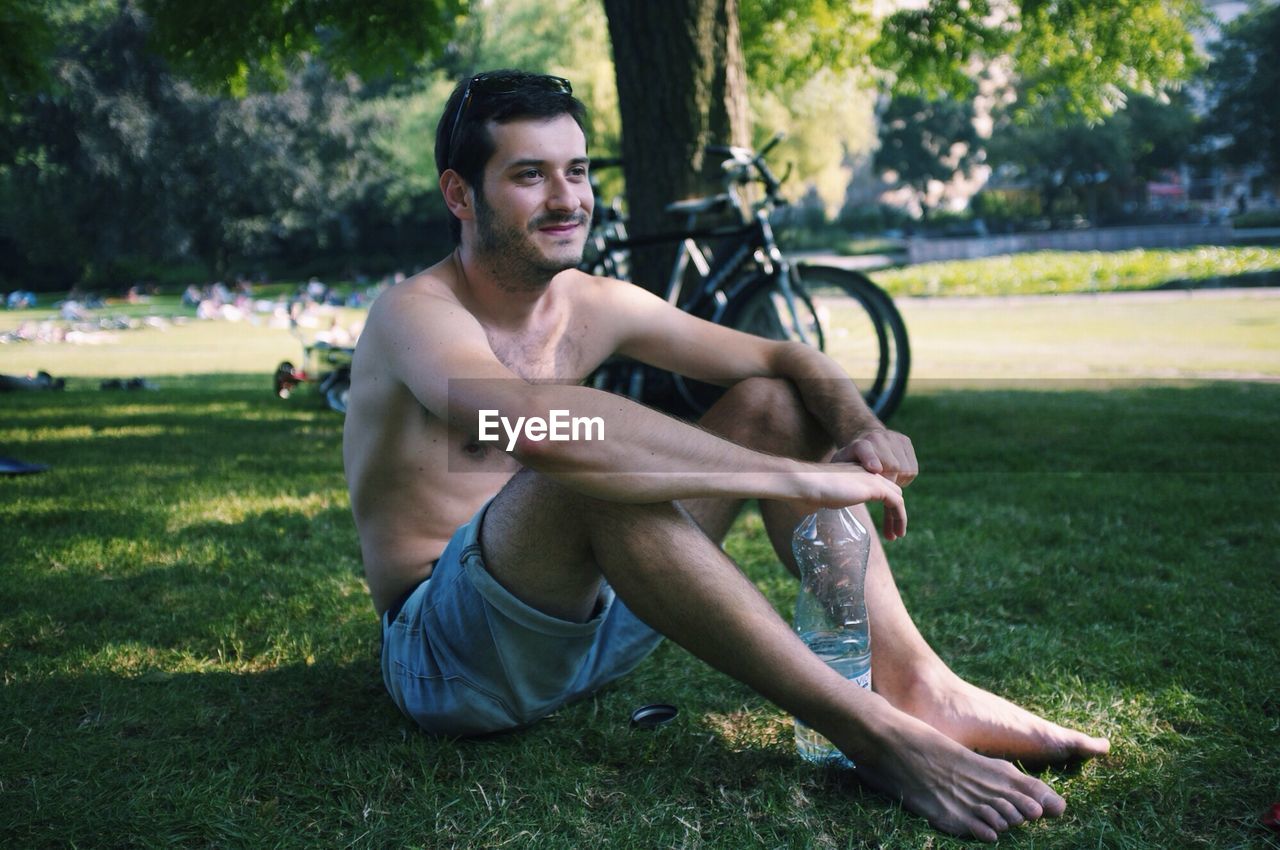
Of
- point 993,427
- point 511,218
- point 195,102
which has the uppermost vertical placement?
point 195,102

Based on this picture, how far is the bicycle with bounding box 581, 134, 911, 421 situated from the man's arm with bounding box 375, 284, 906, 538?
3.93 metres

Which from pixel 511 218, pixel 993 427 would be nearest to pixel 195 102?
pixel 993 427

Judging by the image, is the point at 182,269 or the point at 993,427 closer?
the point at 993,427

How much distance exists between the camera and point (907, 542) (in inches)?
163

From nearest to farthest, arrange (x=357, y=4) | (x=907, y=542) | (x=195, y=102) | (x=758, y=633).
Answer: (x=758, y=633) < (x=907, y=542) < (x=357, y=4) < (x=195, y=102)

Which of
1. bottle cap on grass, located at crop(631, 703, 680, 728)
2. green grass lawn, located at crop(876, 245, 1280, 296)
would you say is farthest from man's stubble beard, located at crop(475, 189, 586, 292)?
green grass lawn, located at crop(876, 245, 1280, 296)

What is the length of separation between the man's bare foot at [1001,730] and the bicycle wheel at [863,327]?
4.19 meters

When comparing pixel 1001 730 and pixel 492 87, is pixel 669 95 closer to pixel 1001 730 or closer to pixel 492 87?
pixel 492 87

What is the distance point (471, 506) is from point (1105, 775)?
151 centimetres

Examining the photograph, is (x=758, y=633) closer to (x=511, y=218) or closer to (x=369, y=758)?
(x=369, y=758)

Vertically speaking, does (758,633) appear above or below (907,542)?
above

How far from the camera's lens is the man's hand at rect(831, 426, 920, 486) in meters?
2.36

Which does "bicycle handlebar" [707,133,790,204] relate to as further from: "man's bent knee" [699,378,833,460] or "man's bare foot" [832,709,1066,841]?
"man's bare foot" [832,709,1066,841]

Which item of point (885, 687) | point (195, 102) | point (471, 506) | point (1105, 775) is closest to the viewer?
point (1105, 775)
